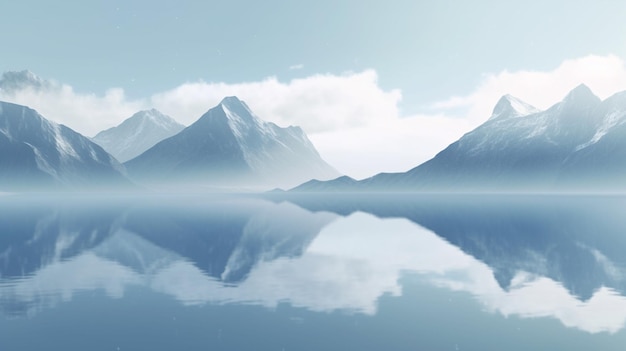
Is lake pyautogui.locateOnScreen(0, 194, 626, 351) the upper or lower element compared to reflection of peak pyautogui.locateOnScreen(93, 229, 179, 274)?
lower

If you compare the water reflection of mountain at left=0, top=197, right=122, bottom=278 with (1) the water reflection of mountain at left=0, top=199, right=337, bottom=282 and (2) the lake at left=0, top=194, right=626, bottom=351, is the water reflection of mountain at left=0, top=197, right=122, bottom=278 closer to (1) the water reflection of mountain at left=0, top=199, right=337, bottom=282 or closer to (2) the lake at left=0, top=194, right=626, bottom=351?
(1) the water reflection of mountain at left=0, top=199, right=337, bottom=282

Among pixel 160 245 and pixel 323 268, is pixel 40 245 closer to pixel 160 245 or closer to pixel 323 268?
pixel 160 245

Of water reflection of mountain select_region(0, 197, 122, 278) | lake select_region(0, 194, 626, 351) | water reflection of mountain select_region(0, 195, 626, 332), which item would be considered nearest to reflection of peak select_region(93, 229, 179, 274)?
water reflection of mountain select_region(0, 195, 626, 332)

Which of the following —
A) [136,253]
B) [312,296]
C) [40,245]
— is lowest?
[312,296]

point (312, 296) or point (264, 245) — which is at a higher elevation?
point (264, 245)

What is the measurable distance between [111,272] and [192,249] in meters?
22.7

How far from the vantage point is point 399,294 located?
48.2 metres

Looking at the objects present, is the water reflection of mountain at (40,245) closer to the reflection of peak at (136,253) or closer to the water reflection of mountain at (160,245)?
the water reflection of mountain at (160,245)

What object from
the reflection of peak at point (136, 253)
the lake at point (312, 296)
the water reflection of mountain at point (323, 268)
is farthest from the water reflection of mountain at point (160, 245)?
the lake at point (312, 296)

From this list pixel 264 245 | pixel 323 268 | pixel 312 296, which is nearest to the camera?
pixel 312 296

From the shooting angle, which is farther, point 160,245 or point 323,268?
point 160,245

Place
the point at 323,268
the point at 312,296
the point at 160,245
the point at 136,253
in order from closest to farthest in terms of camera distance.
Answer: the point at 312,296, the point at 323,268, the point at 136,253, the point at 160,245

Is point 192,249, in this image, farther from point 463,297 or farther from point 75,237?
point 463,297

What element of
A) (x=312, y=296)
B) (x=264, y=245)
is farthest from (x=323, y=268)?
(x=264, y=245)
